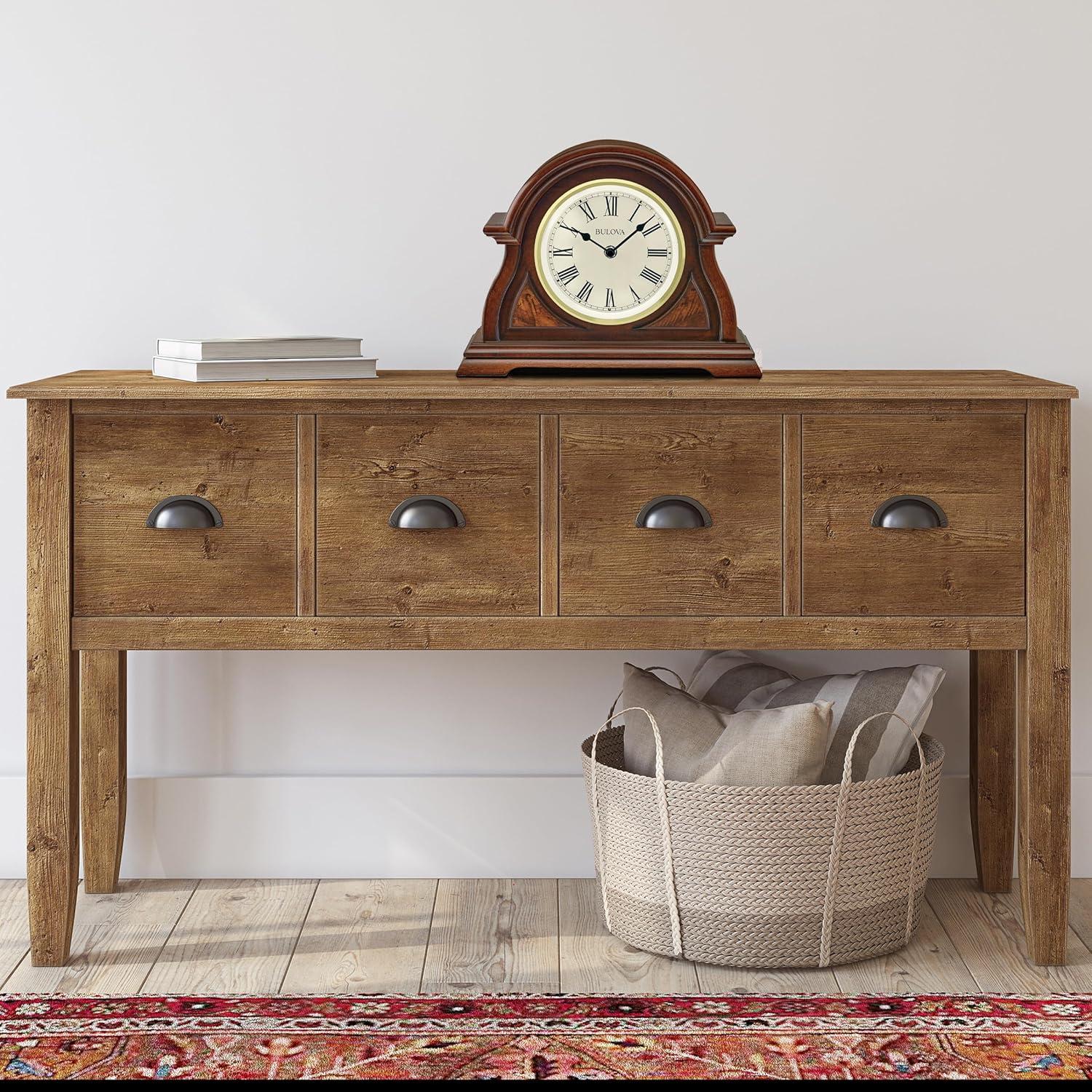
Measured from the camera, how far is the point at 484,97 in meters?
2.10

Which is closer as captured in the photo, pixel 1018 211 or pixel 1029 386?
pixel 1029 386

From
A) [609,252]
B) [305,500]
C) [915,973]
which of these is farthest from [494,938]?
[609,252]

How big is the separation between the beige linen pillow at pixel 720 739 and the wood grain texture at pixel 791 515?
0.16 metres

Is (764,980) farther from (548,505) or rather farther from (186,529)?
(186,529)

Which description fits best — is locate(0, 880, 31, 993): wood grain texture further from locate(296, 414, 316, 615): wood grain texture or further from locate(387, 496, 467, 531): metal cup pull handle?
locate(387, 496, 467, 531): metal cup pull handle

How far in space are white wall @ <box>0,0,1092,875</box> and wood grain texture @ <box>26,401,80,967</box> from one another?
383 mm

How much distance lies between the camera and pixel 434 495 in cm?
171

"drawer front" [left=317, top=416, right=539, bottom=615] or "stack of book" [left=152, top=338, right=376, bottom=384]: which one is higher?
"stack of book" [left=152, top=338, right=376, bottom=384]

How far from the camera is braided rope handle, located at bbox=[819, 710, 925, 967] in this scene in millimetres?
1735

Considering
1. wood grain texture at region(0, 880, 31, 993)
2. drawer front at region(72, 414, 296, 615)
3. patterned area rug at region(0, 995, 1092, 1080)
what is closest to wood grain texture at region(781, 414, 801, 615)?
patterned area rug at region(0, 995, 1092, 1080)

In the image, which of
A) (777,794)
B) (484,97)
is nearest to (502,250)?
(484,97)

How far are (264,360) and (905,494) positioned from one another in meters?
0.84

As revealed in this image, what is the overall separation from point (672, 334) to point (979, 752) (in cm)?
81

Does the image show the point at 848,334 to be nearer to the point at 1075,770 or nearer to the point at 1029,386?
the point at 1029,386
